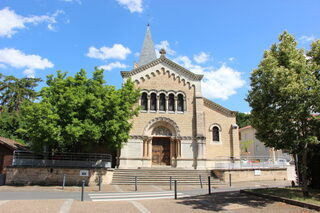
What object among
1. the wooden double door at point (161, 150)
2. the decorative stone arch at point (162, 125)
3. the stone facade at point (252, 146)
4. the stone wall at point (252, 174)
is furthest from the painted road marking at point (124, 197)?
the stone facade at point (252, 146)

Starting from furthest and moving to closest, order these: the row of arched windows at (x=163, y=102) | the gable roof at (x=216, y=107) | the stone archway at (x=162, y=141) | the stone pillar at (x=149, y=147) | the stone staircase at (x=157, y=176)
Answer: the gable roof at (x=216, y=107) → the row of arched windows at (x=163, y=102) → the stone archway at (x=162, y=141) → the stone pillar at (x=149, y=147) → the stone staircase at (x=157, y=176)

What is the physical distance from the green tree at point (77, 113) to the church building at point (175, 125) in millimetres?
5155

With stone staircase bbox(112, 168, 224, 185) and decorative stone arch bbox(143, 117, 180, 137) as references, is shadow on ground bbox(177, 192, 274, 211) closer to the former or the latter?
stone staircase bbox(112, 168, 224, 185)

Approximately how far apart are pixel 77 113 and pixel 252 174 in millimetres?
15863

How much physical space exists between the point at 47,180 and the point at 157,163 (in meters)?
10.2

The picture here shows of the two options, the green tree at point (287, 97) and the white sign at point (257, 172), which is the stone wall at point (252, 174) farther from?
the green tree at point (287, 97)

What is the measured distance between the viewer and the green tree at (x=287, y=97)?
9.87 meters

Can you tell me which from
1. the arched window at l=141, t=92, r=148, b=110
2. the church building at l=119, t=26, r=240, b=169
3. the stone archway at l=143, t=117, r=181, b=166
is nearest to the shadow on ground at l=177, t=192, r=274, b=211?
the church building at l=119, t=26, r=240, b=169

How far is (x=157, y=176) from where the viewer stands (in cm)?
2036

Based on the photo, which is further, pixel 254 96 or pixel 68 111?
pixel 68 111

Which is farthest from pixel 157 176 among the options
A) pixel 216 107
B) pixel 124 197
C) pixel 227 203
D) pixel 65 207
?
pixel 65 207

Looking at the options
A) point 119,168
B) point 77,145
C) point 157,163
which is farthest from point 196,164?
point 77,145

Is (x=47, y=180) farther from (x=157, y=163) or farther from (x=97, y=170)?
(x=157, y=163)

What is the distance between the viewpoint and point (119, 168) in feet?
72.6
